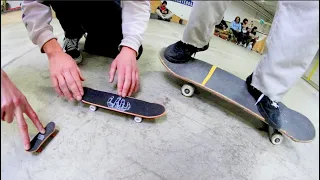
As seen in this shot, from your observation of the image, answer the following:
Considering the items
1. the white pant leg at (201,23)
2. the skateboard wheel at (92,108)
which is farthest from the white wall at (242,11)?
the skateboard wheel at (92,108)

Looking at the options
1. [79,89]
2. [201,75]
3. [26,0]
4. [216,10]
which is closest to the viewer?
[216,10]

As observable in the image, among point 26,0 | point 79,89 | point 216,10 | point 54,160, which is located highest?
point 216,10

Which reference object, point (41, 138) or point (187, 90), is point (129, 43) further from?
point (41, 138)

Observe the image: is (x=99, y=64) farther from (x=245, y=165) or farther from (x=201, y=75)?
(x=245, y=165)

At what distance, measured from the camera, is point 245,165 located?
92 centimetres

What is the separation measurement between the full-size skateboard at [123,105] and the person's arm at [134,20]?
0.21m

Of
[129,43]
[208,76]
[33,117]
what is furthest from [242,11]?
[33,117]

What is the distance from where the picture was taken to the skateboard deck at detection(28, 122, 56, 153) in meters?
0.84

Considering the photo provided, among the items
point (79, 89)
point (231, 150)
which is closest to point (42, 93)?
point (79, 89)

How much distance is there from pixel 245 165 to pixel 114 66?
0.60 meters

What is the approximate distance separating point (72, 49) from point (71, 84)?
0.36 meters

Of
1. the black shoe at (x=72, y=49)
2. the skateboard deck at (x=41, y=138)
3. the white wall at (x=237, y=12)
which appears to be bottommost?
the skateboard deck at (x=41, y=138)

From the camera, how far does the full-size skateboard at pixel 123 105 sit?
1008mm

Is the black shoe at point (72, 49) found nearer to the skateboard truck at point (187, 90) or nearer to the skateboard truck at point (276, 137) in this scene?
the skateboard truck at point (187, 90)
